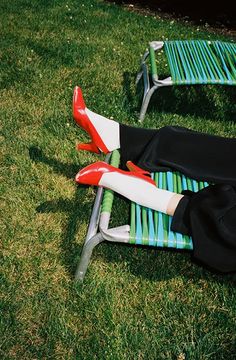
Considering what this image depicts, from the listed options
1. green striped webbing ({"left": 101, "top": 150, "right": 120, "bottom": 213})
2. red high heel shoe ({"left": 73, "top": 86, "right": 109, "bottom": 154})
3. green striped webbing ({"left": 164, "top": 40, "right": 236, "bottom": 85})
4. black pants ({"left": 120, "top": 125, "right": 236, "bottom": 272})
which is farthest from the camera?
green striped webbing ({"left": 164, "top": 40, "right": 236, "bottom": 85})

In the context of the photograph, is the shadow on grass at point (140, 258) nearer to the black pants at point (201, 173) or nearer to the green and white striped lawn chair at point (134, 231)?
the green and white striped lawn chair at point (134, 231)

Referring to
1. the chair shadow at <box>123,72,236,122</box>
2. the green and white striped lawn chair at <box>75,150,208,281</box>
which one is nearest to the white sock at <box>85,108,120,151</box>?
the green and white striped lawn chair at <box>75,150,208,281</box>

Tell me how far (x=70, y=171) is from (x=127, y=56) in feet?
8.61

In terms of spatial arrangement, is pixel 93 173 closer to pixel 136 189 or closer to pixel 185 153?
pixel 136 189

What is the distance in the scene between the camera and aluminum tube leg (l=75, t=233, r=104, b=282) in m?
2.21

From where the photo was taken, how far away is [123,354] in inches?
83.7

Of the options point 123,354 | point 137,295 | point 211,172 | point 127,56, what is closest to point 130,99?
point 127,56

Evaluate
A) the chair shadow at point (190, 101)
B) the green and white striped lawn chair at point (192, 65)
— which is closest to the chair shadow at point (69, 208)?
the green and white striped lawn chair at point (192, 65)

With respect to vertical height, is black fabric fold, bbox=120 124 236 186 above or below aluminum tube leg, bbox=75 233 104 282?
above

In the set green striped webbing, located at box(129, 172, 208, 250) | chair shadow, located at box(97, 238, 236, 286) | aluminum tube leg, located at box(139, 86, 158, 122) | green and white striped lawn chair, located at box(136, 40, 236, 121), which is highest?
green and white striped lawn chair, located at box(136, 40, 236, 121)

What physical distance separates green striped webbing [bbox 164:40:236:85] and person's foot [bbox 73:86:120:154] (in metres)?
1.08

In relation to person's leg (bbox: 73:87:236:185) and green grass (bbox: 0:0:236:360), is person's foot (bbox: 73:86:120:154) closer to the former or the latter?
person's leg (bbox: 73:87:236:185)

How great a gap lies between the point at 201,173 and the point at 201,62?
5.92 feet

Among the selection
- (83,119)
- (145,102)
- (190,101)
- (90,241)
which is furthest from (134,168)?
(190,101)
